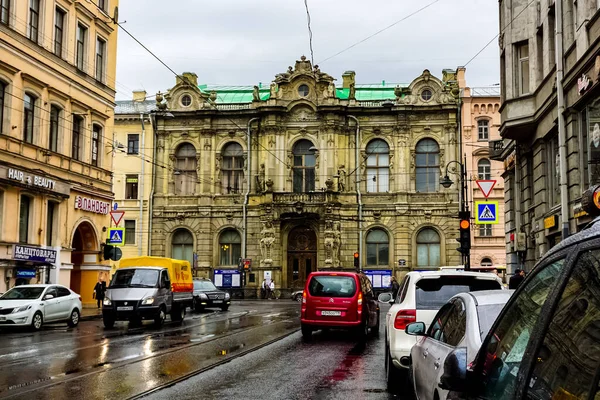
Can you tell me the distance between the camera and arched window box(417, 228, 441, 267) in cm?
5250

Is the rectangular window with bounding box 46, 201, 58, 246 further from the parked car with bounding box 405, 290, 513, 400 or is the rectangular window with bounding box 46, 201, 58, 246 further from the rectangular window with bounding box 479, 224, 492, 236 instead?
the rectangular window with bounding box 479, 224, 492, 236

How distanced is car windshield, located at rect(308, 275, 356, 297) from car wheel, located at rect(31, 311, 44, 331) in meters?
9.25

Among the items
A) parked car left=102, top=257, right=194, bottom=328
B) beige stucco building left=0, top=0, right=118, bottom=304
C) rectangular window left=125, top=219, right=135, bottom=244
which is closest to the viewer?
parked car left=102, top=257, right=194, bottom=328

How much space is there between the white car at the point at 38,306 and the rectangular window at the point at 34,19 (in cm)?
1207

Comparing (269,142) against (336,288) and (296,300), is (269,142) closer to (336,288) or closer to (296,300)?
(296,300)

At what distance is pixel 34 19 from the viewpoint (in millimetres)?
30984

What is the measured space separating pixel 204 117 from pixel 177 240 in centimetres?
965

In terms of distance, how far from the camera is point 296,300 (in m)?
49.5

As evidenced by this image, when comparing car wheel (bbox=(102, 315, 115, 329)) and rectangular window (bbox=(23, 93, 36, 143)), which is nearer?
car wheel (bbox=(102, 315, 115, 329))

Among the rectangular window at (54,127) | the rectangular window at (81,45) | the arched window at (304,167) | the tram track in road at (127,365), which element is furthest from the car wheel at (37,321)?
the arched window at (304,167)

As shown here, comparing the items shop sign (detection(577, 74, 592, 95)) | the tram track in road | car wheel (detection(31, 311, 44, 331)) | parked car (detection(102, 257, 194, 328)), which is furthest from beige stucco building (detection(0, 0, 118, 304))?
shop sign (detection(577, 74, 592, 95))

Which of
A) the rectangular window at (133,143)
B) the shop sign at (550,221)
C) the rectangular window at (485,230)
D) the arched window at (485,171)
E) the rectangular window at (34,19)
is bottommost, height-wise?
the shop sign at (550,221)

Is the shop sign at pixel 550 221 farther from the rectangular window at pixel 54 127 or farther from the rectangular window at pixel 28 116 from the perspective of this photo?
the rectangular window at pixel 54 127

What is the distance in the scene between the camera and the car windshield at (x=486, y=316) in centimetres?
546
